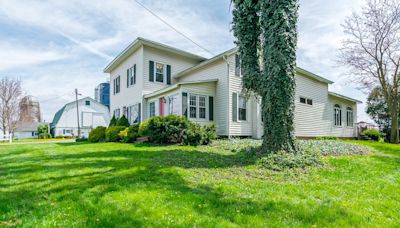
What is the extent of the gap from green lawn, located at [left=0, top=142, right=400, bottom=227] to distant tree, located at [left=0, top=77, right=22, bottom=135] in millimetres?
31192

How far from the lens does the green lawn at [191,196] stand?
3.22 metres

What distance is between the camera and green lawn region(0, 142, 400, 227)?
127 inches

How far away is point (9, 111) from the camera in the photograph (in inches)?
1226

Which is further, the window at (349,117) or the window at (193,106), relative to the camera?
the window at (349,117)

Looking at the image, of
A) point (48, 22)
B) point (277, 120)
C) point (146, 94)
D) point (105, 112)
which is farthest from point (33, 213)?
point (105, 112)

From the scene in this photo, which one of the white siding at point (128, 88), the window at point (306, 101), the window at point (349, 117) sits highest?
the white siding at point (128, 88)

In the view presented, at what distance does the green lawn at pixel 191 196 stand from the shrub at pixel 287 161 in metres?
0.46

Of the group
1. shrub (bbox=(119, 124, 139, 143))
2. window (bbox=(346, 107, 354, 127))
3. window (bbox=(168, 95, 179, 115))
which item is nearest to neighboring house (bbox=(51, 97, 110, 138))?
shrub (bbox=(119, 124, 139, 143))

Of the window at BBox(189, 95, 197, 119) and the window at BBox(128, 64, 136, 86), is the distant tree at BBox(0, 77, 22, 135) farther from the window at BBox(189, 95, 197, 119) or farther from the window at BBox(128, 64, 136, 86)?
the window at BBox(189, 95, 197, 119)

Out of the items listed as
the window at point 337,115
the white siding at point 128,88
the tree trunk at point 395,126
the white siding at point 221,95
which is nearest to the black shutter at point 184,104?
the white siding at point 221,95

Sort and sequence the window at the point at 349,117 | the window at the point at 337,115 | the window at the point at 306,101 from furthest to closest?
the window at the point at 349,117, the window at the point at 337,115, the window at the point at 306,101

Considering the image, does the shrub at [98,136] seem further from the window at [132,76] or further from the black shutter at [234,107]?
the black shutter at [234,107]

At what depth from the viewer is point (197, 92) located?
1433 centimetres

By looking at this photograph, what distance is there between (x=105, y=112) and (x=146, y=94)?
30.7 meters
